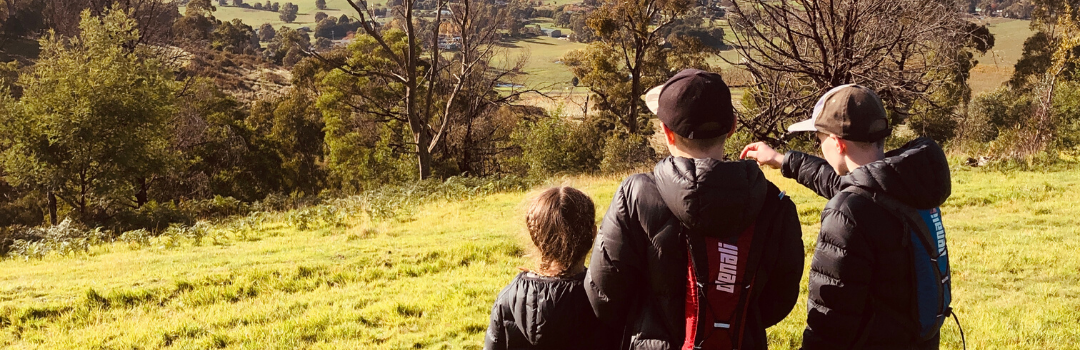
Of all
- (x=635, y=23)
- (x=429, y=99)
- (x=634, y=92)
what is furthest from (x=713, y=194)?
(x=635, y=23)

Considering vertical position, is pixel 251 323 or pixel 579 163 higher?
pixel 251 323

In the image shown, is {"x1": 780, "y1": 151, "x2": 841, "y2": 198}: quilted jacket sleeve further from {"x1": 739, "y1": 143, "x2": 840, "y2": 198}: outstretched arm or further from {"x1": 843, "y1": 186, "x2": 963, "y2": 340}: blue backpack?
{"x1": 843, "y1": 186, "x2": 963, "y2": 340}: blue backpack

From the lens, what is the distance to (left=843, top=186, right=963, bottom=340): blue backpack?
2443mm

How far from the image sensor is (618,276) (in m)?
2.25

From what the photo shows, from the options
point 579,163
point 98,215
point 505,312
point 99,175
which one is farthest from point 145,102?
point 505,312

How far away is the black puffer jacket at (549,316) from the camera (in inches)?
103

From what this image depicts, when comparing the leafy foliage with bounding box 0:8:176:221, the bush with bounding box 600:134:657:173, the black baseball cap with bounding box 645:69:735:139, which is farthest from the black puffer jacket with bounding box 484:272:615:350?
the bush with bounding box 600:134:657:173

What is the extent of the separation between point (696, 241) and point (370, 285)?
19.2ft

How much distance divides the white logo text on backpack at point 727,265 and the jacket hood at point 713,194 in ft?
0.13

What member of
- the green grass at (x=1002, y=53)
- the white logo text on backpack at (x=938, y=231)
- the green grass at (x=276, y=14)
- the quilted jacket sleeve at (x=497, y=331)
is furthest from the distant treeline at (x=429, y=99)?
the green grass at (x=276, y=14)

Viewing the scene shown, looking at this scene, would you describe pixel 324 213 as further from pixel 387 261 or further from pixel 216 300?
pixel 216 300

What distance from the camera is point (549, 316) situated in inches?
103

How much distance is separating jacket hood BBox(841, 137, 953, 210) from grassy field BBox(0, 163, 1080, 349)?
1311mm

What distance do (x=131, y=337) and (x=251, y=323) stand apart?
93cm
